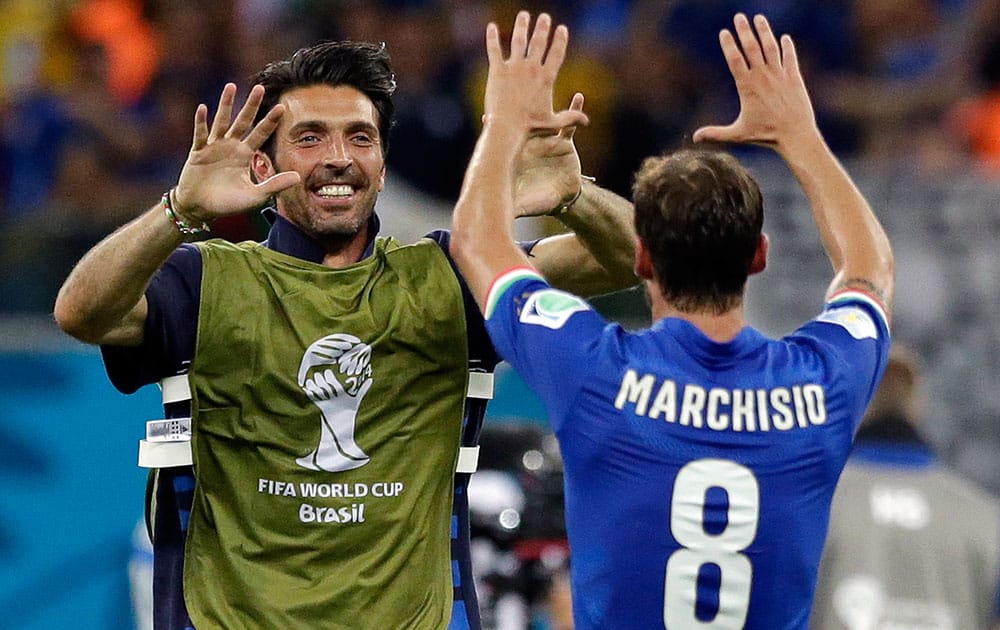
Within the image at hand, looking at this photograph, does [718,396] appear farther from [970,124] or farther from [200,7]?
[200,7]

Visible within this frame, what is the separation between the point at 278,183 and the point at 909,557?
10.6 feet

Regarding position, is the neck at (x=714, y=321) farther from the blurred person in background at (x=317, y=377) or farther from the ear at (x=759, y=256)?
the blurred person in background at (x=317, y=377)

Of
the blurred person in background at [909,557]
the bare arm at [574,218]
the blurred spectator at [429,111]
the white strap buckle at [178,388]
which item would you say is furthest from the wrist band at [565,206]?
the blurred spectator at [429,111]

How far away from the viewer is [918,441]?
7066 millimetres

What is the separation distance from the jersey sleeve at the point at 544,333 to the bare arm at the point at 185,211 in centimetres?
79

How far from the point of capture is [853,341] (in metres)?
4.26

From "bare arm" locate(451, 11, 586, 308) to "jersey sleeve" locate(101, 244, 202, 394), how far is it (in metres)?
1.00

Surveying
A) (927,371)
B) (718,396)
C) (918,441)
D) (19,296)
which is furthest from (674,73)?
(718,396)

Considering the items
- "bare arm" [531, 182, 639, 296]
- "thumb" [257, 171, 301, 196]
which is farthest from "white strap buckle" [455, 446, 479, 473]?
"thumb" [257, 171, 301, 196]

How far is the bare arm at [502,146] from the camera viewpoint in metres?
4.29

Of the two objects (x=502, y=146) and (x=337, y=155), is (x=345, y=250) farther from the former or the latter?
(x=502, y=146)

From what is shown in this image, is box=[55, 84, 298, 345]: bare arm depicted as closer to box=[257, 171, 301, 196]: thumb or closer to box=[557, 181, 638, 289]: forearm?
box=[257, 171, 301, 196]: thumb

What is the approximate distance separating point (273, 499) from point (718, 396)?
1468 millimetres

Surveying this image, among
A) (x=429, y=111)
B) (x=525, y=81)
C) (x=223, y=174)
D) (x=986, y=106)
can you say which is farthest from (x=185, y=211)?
(x=986, y=106)
